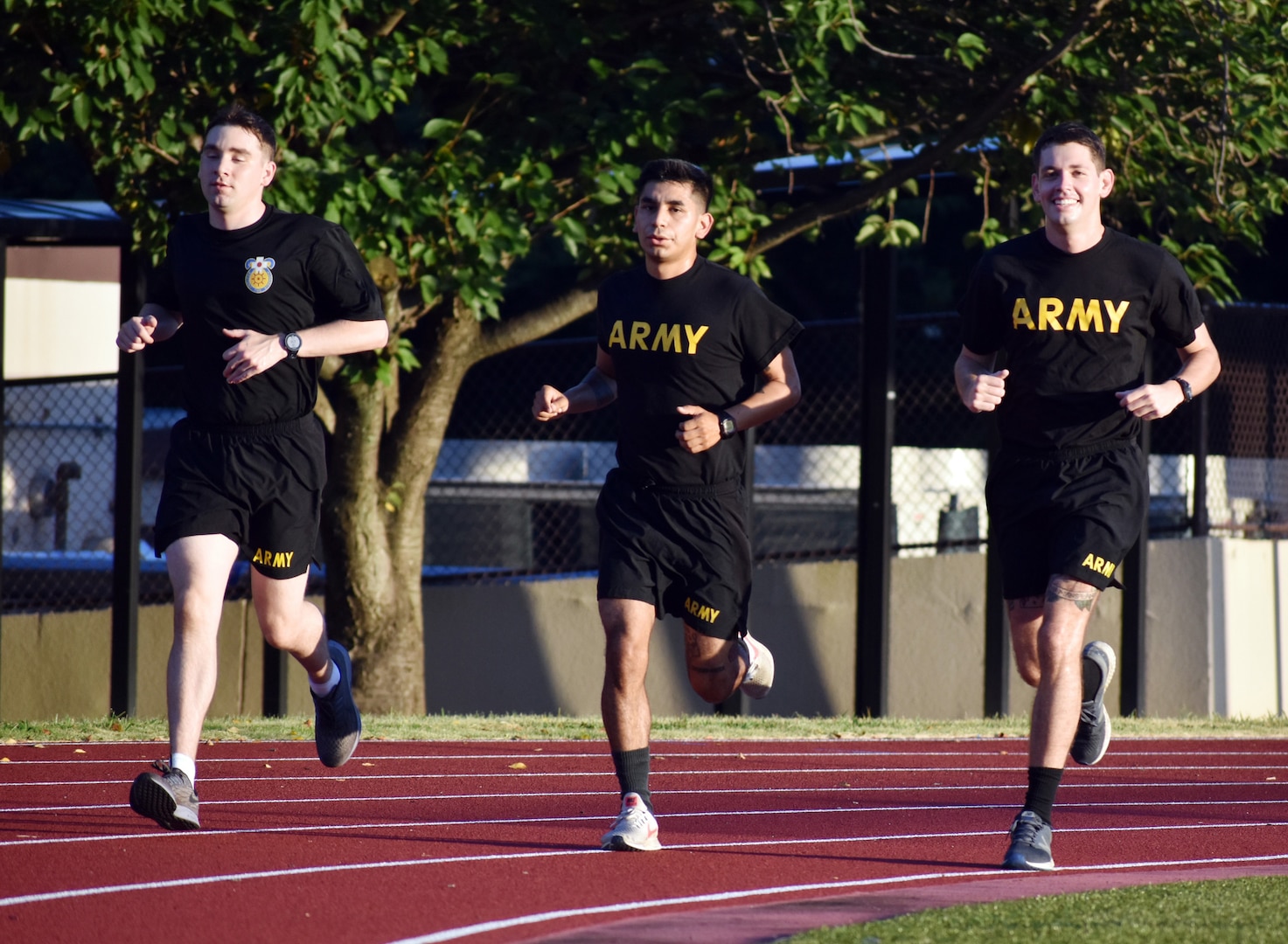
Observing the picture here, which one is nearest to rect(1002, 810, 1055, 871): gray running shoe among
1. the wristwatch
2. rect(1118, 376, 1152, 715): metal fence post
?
the wristwatch

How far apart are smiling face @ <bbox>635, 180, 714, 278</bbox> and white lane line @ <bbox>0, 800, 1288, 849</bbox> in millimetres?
1802

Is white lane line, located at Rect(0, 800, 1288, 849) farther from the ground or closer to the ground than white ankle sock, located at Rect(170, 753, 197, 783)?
closer to the ground

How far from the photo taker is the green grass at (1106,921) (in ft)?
13.1

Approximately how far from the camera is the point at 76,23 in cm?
800

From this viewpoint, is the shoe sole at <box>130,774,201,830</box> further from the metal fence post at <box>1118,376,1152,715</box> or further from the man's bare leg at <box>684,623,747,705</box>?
the metal fence post at <box>1118,376,1152,715</box>

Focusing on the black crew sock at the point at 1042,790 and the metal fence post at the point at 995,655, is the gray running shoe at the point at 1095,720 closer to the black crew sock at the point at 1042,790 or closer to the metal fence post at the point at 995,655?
the black crew sock at the point at 1042,790

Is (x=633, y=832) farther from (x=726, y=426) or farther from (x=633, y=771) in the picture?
(x=726, y=426)

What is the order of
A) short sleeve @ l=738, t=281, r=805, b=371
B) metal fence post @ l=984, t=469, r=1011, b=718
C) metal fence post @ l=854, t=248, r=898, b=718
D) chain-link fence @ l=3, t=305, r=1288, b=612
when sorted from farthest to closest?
chain-link fence @ l=3, t=305, r=1288, b=612
metal fence post @ l=984, t=469, r=1011, b=718
metal fence post @ l=854, t=248, r=898, b=718
short sleeve @ l=738, t=281, r=805, b=371

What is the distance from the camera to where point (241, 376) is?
17.9 ft

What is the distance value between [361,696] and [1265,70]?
19.9ft

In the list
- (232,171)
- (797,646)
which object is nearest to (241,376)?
(232,171)

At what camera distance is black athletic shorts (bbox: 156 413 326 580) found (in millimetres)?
5652

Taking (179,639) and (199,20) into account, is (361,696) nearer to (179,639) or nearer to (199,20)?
(199,20)

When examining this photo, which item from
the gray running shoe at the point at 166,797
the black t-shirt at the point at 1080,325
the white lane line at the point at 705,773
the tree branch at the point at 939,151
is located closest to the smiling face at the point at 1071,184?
the black t-shirt at the point at 1080,325
